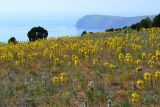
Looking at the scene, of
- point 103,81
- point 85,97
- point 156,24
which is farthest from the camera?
point 156,24

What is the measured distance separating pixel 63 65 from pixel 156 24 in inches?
685

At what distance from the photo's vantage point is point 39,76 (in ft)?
42.2

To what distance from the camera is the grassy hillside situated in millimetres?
9852

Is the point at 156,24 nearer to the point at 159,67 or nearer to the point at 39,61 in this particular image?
the point at 39,61

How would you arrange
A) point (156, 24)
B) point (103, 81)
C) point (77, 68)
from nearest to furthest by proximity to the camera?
point (103, 81) < point (77, 68) < point (156, 24)

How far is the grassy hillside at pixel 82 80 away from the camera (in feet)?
32.3

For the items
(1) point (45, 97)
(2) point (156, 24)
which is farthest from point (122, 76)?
(2) point (156, 24)

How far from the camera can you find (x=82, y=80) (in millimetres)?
11516

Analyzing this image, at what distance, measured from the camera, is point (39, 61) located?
15.5 meters

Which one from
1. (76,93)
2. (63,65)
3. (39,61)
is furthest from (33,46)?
(76,93)

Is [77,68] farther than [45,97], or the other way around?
[77,68]

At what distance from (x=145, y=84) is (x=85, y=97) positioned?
1537 mm

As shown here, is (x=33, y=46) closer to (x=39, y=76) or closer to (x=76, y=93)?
(x=39, y=76)

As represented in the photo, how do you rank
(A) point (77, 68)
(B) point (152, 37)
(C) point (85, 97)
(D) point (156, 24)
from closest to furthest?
(C) point (85, 97)
(A) point (77, 68)
(B) point (152, 37)
(D) point (156, 24)
